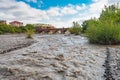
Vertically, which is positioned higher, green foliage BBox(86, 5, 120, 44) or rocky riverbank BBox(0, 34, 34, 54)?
green foliage BBox(86, 5, 120, 44)

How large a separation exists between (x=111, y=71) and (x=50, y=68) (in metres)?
1.81

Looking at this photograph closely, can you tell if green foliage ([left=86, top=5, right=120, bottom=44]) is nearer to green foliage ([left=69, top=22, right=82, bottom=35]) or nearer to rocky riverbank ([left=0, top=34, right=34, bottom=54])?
rocky riverbank ([left=0, top=34, right=34, bottom=54])

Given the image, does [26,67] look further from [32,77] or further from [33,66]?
[32,77]

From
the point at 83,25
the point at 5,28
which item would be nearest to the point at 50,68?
the point at 83,25

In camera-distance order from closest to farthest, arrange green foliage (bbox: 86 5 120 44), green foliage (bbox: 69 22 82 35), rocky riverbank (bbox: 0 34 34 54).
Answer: rocky riverbank (bbox: 0 34 34 54) < green foliage (bbox: 86 5 120 44) < green foliage (bbox: 69 22 82 35)

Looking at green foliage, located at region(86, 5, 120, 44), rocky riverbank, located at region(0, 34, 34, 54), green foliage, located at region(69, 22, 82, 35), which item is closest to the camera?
rocky riverbank, located at region(0, 34, 34, 54)

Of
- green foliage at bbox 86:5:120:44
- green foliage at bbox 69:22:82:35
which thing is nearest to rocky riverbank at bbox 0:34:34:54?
green foliage at bbox 86:5:120:44

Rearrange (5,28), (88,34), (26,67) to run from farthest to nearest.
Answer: (5,28)
(88,34)
(26,67)

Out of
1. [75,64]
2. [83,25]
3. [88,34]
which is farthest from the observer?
[83,25]

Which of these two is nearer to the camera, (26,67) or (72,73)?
(72,73)

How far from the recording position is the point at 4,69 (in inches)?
289

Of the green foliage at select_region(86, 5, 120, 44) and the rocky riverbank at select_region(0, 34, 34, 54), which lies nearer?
the rocky riverbank at select_region(0, 34, 34, 54)

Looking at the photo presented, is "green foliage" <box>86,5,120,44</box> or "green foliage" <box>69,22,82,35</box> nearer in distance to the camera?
"green foliage" <box>86,5,120,44</box>

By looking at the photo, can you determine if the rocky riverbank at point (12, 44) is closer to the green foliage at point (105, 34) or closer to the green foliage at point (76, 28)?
the green foliage at point (105, 34)
